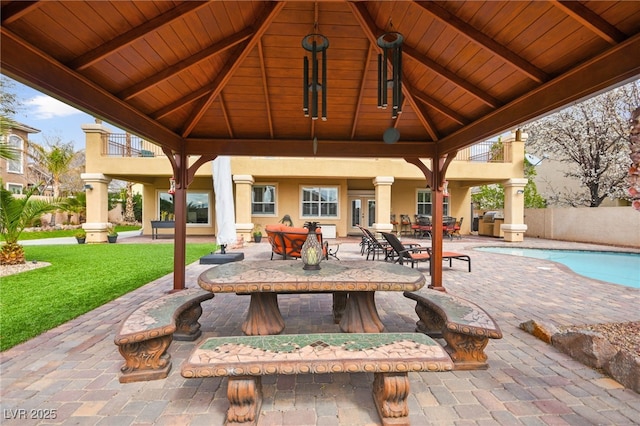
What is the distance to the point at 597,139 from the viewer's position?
15.2 meters

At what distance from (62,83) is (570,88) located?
4.94m

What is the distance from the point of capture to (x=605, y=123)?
14859 millimetres

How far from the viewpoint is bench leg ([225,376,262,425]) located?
2139 millimetres

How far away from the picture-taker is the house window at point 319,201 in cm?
1522

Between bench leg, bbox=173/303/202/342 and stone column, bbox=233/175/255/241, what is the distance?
9.64 meters

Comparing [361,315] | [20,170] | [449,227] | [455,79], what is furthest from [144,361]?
[20,170]

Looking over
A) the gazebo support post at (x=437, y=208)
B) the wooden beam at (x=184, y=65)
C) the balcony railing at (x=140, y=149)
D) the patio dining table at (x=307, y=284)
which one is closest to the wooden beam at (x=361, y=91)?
the gazebo support post at (x=437, y=208)

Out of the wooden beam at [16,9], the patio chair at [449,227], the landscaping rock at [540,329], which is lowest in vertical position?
the landscaping rock at [540,329]

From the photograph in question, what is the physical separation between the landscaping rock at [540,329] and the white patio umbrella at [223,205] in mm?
6263

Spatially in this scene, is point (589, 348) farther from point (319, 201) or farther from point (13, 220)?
point (319, 201)

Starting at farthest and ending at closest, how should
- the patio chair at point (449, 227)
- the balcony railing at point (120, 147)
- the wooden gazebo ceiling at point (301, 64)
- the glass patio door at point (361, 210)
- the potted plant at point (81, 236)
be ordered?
the glass patio door at point (361, 210) < the patio chair at point (449, 227) < the balcony railing at point (120, 147) < the potted plant at point (81, 236) < the wooden gazebo ceiling at point (301, 64)

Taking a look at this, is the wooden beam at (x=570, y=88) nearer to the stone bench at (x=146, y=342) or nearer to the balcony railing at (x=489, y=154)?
the stone bench at (x=146, y=342)

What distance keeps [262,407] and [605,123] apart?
2047 centimetres

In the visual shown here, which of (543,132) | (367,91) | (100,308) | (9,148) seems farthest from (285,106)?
(543,132)
